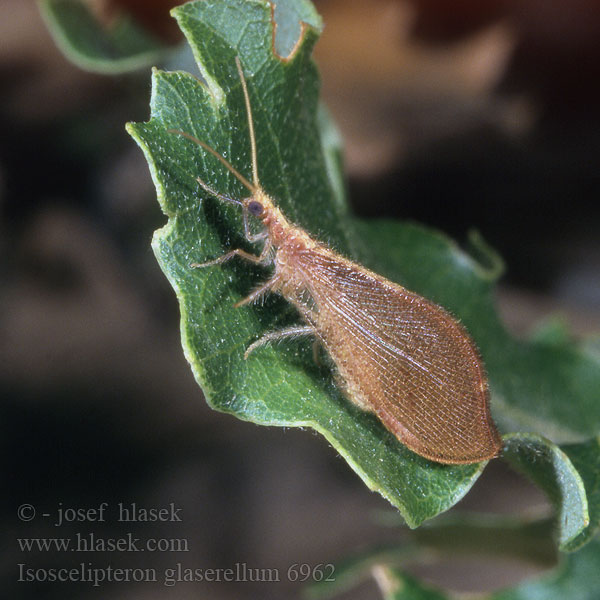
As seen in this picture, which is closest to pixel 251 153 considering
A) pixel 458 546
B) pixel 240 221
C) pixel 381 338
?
pixel 240 221

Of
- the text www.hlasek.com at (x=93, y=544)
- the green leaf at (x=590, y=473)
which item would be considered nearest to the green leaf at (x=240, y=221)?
the green leaf at (x=590, y=473)

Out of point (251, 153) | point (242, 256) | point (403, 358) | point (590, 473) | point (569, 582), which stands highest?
point (251, 153)

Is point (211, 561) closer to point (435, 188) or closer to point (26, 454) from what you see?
point (26, 454)

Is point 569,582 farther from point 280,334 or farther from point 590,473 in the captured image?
point 280,334

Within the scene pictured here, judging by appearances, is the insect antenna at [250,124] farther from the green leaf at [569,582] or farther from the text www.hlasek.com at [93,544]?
the text www.hlasek.com at [93,544]

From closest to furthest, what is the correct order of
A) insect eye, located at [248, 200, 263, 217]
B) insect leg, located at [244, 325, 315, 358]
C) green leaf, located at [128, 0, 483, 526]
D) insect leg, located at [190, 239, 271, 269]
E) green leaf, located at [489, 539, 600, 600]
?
green leaf, located at [128, 0, 483, 526], insect leg, located at [190, 239, 271, 269], insect leg, located at [244, 325, 315, 358], insect eye, located at [248, 200, 263, 217], green leaf, located at [489, 539, 600, 600]

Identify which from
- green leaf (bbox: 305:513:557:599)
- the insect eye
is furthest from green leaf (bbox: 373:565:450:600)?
the insect eye

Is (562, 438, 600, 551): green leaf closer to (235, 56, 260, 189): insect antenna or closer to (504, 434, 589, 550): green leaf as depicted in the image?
(504, 434, 589, 550): green leaf

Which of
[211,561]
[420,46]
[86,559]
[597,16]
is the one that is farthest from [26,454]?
[597,16]

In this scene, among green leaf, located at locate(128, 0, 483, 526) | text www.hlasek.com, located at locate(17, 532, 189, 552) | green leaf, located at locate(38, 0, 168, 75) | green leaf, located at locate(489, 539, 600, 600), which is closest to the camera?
green leaf, located at locate(128, 0, 483, 526)
